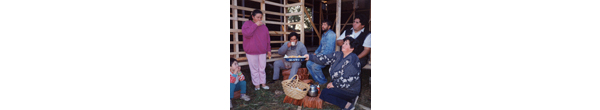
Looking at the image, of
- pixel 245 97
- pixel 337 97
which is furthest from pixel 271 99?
pixel 337 97

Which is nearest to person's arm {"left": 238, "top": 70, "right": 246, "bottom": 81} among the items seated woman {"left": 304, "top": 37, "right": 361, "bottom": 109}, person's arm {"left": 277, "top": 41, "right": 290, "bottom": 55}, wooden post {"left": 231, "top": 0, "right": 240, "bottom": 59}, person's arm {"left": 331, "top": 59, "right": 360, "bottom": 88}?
wooden post {"left": 231, "top": 0, "right": 240, "bottom": 59}

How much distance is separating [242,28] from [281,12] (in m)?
0.48

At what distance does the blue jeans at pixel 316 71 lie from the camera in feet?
9.83

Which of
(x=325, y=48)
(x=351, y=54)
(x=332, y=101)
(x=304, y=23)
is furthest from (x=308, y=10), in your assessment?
(x=332, y=101)

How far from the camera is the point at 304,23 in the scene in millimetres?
2975

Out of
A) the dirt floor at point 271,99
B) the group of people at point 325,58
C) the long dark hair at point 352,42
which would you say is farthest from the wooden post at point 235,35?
the long dark hair at point 352,42

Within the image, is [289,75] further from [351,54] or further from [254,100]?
[351,54]

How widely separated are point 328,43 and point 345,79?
1.32 feet

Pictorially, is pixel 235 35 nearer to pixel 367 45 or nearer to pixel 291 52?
pixel 291 52

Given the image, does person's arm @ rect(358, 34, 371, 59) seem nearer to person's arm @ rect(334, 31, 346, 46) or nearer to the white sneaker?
person's arm @ rect(334, 31, 346, 46)

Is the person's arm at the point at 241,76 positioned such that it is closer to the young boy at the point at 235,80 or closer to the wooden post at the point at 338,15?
→ the young boy at the point at 235,80

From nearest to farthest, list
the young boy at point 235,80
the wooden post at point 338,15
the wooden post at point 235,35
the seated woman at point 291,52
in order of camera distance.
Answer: the wooden post at point 235,35
the young boy at point 235,80
the wooden post at point 338,15
the seated woman at point 291,52

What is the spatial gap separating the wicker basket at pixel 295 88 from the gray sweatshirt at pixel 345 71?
32 cm

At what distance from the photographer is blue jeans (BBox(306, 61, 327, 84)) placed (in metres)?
3.00
